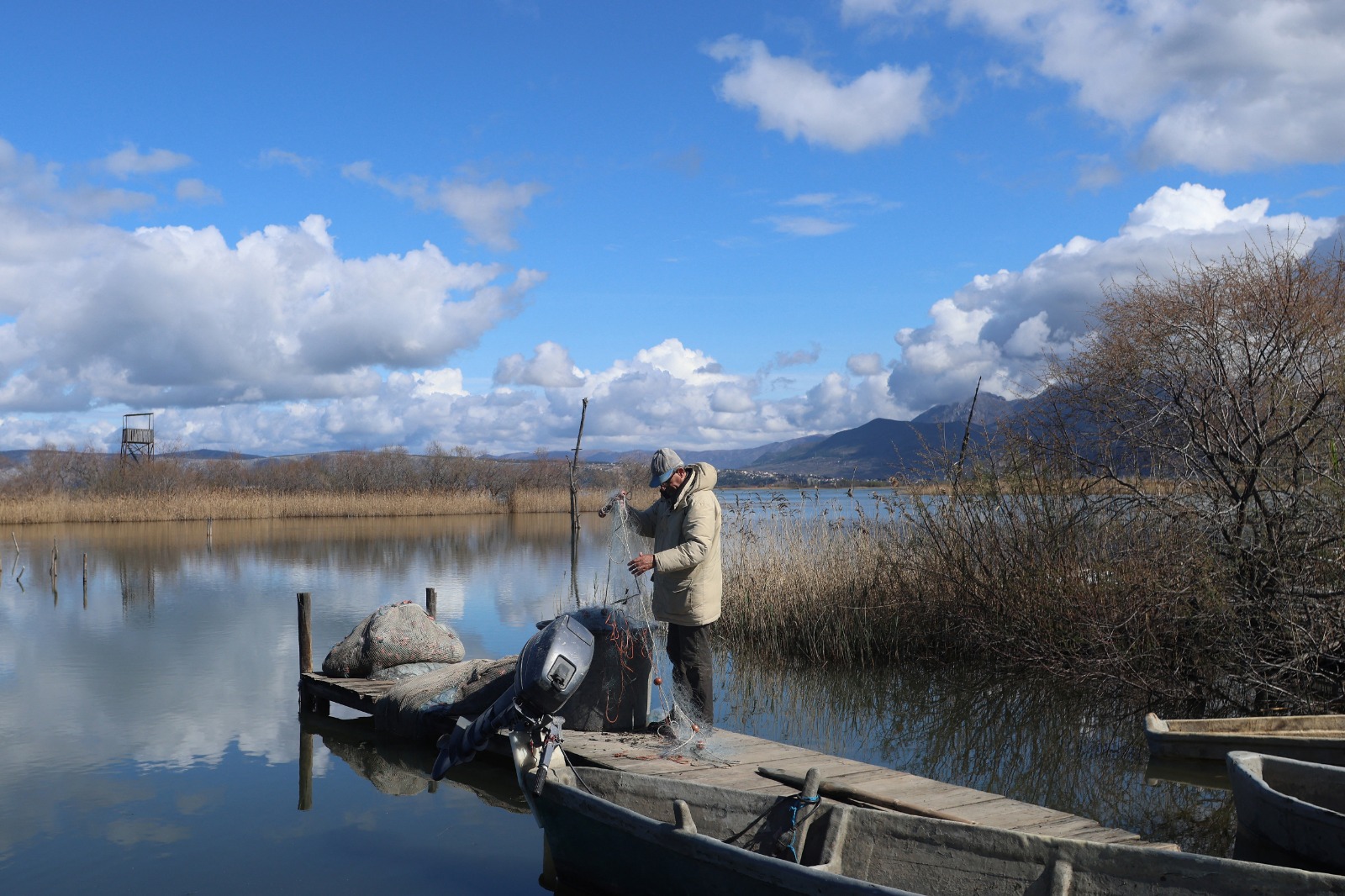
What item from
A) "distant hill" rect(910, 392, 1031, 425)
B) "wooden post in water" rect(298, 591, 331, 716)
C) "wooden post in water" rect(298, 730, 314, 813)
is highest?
"distant hill" rect(910, 392, 1031, 425)

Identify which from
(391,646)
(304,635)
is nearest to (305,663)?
(304,635)

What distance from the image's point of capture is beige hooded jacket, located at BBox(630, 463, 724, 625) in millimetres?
6516

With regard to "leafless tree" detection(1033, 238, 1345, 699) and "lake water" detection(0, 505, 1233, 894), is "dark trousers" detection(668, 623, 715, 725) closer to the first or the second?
"lake water" detection(0, 505, 1233, 894)

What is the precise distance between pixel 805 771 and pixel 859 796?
689 millimetres

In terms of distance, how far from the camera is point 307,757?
8742 millimetres

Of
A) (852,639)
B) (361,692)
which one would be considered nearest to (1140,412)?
(852,639)

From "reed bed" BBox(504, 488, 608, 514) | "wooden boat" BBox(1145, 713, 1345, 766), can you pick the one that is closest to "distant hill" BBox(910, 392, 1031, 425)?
"wooden boat" BBox(1145, 713, 1345, 766)

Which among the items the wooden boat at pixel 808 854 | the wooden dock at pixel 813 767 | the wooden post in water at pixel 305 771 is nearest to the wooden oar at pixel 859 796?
the wooden dock at pixel 813 767

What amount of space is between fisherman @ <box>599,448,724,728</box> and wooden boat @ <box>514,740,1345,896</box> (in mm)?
1358

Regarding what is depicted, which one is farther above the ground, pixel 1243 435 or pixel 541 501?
pixel 1243 435

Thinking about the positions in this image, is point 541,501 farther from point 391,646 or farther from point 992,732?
point 992,732

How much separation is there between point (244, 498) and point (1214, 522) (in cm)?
3551

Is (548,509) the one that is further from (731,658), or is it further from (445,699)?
(445,699)

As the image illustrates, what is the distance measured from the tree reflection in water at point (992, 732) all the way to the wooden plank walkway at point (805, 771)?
135cm
